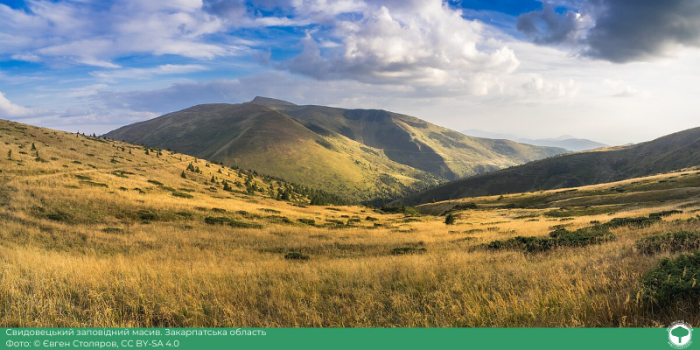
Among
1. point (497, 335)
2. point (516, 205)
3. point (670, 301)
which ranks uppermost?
point (670, 301)

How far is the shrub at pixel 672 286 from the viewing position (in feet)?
17.1

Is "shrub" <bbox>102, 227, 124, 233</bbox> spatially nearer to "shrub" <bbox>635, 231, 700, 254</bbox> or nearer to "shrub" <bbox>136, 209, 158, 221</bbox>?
"shrub" <bbox>136, 209, 158, 221</bbox>

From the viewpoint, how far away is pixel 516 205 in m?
83.8

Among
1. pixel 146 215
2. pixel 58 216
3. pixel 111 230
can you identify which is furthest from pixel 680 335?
pixel 146 215

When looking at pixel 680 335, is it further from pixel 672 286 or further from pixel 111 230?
pixel 111 230

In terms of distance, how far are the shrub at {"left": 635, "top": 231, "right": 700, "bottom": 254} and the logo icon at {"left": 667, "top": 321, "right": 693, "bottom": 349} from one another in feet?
23.2

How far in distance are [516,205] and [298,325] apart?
91331 millimetres

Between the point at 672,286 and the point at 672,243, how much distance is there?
23.8 feet

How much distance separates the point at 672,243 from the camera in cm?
1024

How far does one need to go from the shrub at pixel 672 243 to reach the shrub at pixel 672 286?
170 inches

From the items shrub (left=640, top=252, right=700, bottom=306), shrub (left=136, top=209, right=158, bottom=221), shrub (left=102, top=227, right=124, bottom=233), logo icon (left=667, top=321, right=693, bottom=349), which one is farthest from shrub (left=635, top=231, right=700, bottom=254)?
shrub (left=136, top=209, right=158, bottom=221)

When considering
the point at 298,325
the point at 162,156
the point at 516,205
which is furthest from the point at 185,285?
the point at 162,156

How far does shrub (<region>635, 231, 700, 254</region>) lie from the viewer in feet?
31.6

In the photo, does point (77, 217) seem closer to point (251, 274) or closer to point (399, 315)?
point (251, 274)
